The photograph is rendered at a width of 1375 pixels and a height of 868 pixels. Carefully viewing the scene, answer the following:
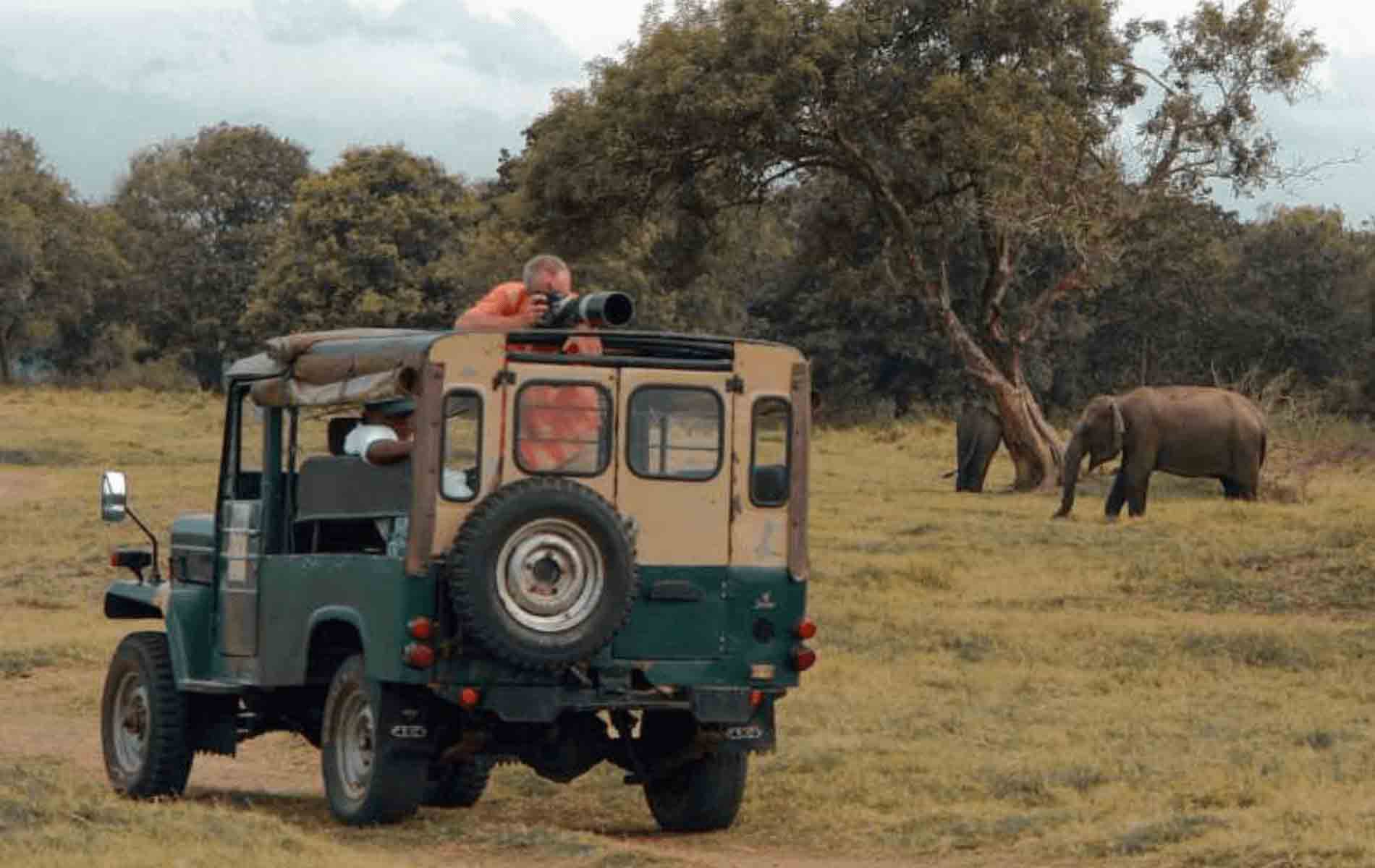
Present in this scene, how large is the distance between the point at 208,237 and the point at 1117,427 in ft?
186

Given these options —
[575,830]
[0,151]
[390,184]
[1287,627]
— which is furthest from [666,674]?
[0,151]

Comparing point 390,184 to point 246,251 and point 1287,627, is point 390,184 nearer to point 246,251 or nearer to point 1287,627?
point 246,251

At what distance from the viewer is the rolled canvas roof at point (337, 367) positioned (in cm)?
1088

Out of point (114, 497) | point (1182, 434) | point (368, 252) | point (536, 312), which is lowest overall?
point (114, 497)

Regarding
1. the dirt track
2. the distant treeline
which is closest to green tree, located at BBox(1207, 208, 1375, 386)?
the distant treeline

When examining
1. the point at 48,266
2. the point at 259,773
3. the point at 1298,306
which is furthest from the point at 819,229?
the point at 48,266

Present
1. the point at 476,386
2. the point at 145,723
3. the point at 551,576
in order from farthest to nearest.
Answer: the point at 145,723 < the point at 476,386 < the point at 551,576

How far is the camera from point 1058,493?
3650cm

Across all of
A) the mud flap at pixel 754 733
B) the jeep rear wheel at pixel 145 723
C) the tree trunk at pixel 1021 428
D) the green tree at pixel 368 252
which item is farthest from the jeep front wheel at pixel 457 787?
the green tree at pixel 368 252

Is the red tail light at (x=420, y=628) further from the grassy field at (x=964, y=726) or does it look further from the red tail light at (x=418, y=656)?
the grassy field at (x=964, y=726)

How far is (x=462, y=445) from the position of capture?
1080 cm

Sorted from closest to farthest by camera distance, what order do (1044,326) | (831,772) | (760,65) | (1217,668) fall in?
(831,772), (1217,668), (760,65), (1044,326)

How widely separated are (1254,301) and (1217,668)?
4398 cm

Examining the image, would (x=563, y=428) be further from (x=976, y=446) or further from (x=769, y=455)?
(x=976, y=446)
